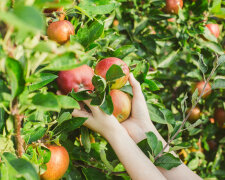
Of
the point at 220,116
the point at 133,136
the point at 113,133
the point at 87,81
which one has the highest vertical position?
the point at 87,81

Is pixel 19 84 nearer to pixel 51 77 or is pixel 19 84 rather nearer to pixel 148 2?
pixel 51 77

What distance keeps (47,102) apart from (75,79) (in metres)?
0.38

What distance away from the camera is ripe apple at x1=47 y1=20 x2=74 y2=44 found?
3.02 ft

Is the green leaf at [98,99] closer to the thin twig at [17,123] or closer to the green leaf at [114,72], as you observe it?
the green leaf at [114,72]

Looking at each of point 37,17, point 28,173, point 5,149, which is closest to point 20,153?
point 5,149

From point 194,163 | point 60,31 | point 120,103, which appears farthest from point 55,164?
point 194,163

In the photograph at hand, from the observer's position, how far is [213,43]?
1538 millimetres

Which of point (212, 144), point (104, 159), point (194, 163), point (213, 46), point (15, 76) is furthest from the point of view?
point (212, 144)

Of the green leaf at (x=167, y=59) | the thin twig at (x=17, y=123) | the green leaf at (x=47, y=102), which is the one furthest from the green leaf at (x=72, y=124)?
the green leaf at (x=167, y=59)

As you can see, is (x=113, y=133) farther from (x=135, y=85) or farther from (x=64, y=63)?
(x=64, y=63)

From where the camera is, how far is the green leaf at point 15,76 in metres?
0.51

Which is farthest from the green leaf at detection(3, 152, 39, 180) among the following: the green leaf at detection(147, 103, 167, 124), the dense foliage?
the green leaf at detection(147, 103, 167, 124)

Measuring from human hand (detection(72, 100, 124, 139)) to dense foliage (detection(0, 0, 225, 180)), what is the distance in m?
0.06

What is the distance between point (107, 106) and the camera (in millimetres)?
881
